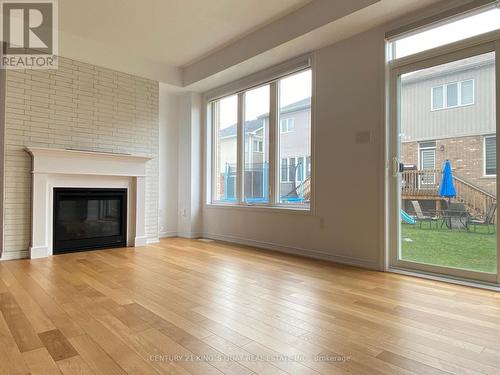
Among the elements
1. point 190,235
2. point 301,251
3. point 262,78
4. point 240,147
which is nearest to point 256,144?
point 240,147

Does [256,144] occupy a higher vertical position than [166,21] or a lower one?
lower

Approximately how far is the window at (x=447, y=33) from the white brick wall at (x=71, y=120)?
3.62 meters

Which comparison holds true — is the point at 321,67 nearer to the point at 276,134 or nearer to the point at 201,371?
the point at 276,134

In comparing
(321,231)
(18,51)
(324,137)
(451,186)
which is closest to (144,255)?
(321,231)

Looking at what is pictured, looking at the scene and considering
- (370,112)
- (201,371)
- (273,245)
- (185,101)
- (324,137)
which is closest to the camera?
(201,371)

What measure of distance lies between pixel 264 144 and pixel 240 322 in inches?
128

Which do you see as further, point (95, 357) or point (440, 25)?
point (440, 25)

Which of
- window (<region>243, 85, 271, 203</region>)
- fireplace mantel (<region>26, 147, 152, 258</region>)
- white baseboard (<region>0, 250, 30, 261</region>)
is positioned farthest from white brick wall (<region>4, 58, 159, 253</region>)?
window (<region>243, 85, 271, 203</region>)

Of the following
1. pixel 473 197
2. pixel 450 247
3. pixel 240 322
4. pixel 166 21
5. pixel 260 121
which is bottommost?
pixel 240 322

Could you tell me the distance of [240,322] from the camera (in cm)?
203

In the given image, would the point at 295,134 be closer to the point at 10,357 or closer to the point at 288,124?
the point at 288,124

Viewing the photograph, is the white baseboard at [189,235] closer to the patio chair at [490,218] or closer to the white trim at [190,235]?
the white trim at [190,235]

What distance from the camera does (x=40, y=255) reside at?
157 inches

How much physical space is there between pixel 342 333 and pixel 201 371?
85 centimetres
